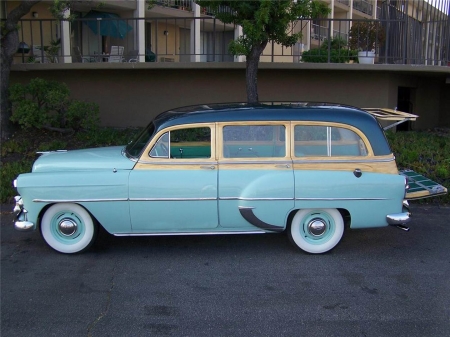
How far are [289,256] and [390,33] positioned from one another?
318 inches

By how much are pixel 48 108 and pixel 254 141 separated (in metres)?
6.00

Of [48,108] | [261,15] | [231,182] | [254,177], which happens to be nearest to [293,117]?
[254,177]

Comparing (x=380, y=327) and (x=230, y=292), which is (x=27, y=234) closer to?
(x=230, y=292)

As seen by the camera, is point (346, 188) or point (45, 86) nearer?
point (346, 188)

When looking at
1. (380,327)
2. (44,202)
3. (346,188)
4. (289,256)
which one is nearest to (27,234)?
(44,202)

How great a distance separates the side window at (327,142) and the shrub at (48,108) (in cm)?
569

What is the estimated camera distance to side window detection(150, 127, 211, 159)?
5.61 m

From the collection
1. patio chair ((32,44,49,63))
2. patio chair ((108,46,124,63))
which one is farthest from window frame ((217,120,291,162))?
patio chair ((32,44,49,63))

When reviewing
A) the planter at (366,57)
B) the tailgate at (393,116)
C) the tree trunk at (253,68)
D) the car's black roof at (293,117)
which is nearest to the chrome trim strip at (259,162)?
the car's black roof at (293,117)

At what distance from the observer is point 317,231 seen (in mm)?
5750

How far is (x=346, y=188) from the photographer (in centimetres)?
558

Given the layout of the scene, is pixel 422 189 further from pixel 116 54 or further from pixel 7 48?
pixel 116 54

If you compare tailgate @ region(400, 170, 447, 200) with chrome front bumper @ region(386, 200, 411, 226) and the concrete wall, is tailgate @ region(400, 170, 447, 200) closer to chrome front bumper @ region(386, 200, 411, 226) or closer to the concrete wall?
chrome front bumper @ region(386, 200, 411, 226)

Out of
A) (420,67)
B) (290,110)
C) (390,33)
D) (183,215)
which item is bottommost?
(183,215)
